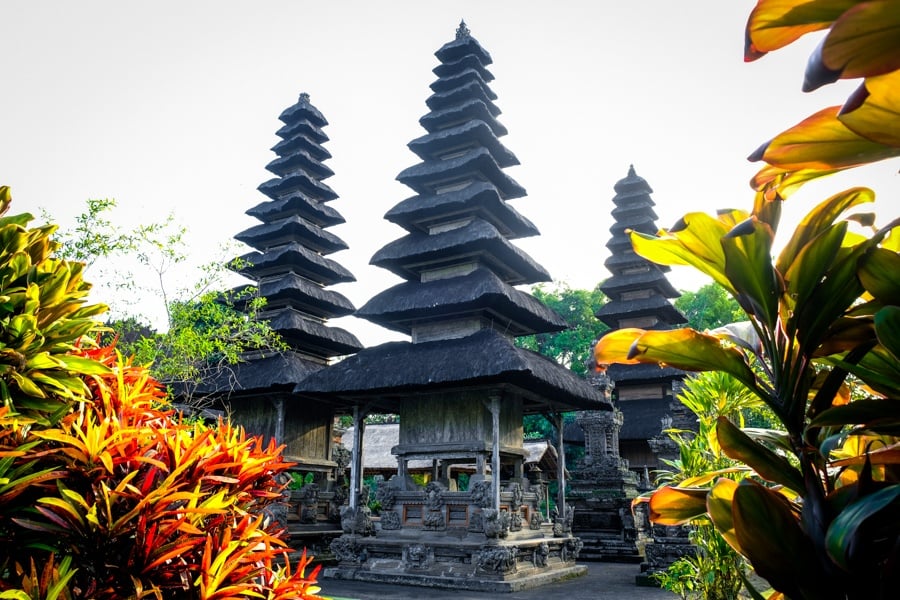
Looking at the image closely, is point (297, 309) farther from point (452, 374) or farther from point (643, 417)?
point (643, 417)

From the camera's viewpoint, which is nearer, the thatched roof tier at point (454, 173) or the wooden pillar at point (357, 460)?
the wooden pillar at point (357, 460)

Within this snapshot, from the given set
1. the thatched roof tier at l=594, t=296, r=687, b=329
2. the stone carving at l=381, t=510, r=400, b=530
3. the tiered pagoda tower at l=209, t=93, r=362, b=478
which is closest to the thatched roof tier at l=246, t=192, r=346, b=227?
the tiered pagoda tower at l=209, t=93, r=362, b=478

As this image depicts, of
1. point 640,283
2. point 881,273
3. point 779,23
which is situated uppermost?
point 640,283

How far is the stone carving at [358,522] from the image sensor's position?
1294 cm

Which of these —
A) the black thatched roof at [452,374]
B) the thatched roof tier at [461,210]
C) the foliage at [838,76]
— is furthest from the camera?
the thatched roof tier at [461,210]

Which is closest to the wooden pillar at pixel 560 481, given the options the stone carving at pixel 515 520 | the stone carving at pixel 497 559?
the stone carving at pixel 515 520

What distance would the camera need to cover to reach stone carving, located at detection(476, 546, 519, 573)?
11.0 metres

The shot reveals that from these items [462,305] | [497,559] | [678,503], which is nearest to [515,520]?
[497,559]

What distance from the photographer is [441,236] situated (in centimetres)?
1481

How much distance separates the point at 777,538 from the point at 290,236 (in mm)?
19928

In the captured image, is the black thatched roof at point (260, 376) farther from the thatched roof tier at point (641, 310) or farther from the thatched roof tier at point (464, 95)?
the thatched roof tier at point (641, 310)

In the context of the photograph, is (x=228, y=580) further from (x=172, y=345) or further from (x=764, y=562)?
(x=172, y=345)

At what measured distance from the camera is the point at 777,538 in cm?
167

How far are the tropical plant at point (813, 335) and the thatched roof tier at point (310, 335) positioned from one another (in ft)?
53.4
